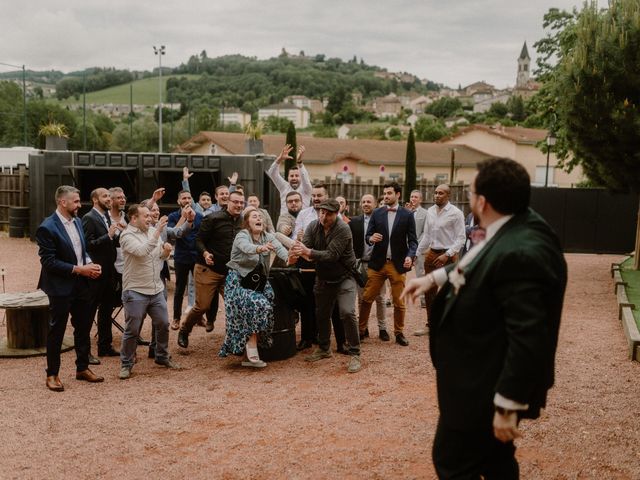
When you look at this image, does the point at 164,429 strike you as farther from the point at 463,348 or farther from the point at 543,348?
the point at 543,348

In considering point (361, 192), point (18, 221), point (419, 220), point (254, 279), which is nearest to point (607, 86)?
point (419, 220)

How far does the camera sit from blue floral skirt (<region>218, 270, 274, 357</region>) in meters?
7.34

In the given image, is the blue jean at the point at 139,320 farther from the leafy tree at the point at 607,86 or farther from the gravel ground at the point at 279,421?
the leafy tree at the point at 607,86

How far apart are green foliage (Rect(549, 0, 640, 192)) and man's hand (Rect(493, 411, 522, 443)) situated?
37.5 feet

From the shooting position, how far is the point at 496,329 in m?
2.87

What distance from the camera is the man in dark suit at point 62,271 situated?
6.49 m

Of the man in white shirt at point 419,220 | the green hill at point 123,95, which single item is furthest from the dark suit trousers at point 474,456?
the green hill at point 123,95

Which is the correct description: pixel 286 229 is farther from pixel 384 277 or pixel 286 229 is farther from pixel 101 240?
pixel 101 240

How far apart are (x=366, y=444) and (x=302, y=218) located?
407cm

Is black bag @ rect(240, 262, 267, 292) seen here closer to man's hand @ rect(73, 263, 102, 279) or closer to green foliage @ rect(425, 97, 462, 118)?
man's hand @ rect(73, 263, 102, 279)

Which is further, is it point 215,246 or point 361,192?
point 361,192

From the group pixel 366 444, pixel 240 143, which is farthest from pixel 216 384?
pixel 240 143

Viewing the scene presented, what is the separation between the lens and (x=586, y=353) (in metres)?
8.42

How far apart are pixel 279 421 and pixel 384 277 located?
132 inches
